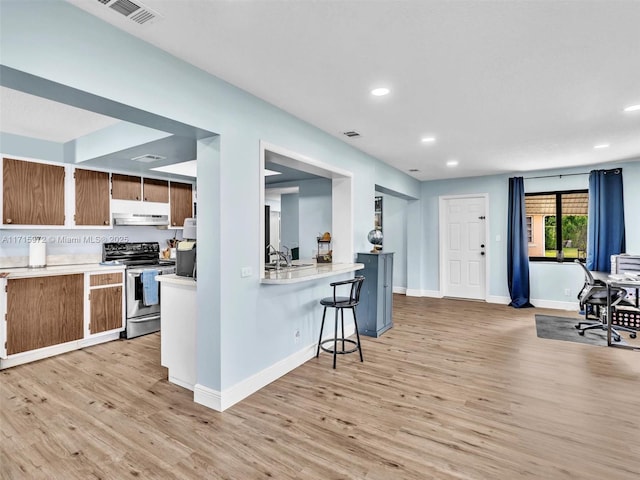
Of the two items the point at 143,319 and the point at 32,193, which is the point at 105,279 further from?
the point at 32,193

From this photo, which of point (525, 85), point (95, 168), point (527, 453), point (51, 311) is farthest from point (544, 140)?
point (51, 311)

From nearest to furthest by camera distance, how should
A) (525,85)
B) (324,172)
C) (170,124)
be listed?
1. (170,124)
2. (525,85)
3. (324,172)

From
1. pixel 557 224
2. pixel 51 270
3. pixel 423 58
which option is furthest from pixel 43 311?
pixel 557 224

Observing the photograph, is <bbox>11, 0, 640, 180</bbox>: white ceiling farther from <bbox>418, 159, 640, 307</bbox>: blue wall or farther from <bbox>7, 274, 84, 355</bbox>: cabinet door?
<bbox>7, 274, 84, 355</bbox>: cabinet door

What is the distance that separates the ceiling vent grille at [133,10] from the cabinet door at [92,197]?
319 cm

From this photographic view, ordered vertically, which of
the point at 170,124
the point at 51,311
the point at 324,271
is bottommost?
the point at 51,311

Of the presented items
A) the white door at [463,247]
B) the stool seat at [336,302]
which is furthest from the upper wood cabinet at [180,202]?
the white door at [463,247]

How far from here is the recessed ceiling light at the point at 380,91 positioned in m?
2.82

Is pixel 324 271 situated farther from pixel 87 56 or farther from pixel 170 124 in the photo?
pixel 87 56

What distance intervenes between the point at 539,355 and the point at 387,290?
6.18 ft

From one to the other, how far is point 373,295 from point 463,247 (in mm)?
3480

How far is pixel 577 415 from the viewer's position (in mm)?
2537

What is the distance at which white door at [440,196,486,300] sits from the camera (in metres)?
6.91

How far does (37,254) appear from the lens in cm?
400
